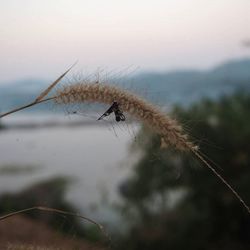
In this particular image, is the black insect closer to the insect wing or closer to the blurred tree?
the insect wing

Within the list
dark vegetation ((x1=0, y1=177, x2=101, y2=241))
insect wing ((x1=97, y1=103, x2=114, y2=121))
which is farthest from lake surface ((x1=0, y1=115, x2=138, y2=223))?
insect wing ((x1=97, y1=103, x2=114, y2=121))

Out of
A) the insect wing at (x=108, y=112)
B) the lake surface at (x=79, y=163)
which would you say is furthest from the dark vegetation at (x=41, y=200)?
the insect wing at (x=108, y=112)

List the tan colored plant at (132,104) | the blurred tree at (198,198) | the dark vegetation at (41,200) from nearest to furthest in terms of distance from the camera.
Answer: the tan colored plant at (132,104)
the blurred tree at (198,198)
the dark vegetation at (41,200)

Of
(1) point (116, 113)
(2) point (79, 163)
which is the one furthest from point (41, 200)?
(1) point (116, 113)

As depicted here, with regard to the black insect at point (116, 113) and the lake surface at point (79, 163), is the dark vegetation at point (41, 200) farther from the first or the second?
the black insect at point (116, 113)

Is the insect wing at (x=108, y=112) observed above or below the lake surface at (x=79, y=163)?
above

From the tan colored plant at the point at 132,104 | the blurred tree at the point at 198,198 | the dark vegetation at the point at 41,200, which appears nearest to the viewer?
Result: the tan colored plant at the point at 132,104
